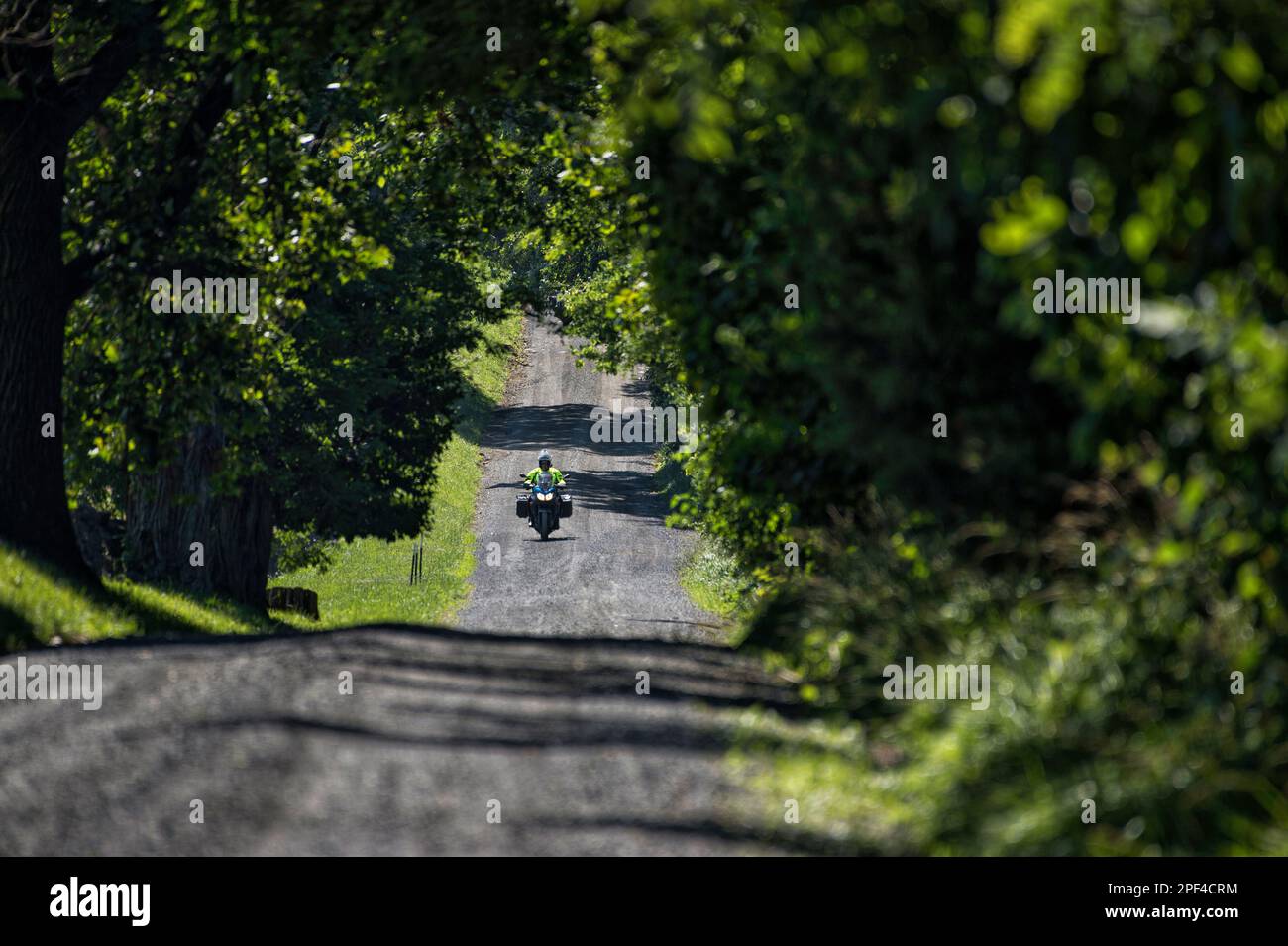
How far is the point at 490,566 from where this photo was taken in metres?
36.5

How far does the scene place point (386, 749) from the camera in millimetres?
8344

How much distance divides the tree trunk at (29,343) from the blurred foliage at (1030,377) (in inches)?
259

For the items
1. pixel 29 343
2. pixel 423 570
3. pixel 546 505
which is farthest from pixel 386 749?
pixel 546 505

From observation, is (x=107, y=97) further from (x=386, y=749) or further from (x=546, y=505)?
(x=546, y=505)

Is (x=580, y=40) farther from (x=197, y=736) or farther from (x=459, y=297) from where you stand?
(x=459, y=297)

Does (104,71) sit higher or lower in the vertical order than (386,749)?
higher

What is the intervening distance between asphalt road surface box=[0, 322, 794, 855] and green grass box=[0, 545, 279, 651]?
980mm

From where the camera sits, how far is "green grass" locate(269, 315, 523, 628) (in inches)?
1115

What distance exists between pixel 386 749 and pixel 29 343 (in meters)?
9.74

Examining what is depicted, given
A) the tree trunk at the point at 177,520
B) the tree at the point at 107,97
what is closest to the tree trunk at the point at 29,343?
the tree at the point at 107,97

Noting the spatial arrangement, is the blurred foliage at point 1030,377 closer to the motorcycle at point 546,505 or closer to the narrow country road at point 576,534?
the narrow country road at point 576,534

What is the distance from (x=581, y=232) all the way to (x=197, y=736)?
15110 mm

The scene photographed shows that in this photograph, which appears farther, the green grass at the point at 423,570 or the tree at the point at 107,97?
the green grass at the point at 423,570

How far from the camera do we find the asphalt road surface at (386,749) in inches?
279
